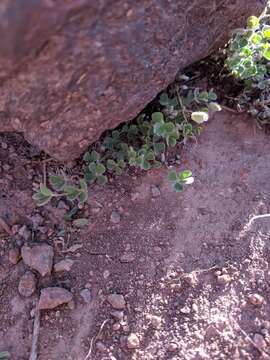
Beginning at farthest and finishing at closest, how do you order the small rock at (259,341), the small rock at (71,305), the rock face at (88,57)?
the small rock at (71,305) < the small rock at (259,341) < the rock face at (88,57)

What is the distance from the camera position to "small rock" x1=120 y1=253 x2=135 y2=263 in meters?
1.82

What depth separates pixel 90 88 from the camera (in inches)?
64.0

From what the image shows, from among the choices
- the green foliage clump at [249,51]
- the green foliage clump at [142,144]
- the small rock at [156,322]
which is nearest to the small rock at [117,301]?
the small rock at [156,322]

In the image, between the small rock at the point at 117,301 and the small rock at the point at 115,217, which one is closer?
the small rock at the point at 117,301

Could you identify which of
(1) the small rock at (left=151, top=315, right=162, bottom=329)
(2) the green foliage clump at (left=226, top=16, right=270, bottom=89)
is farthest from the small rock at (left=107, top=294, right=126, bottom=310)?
(2) the green foliage clump at (left=226, top=16, right=270, bottom=89)

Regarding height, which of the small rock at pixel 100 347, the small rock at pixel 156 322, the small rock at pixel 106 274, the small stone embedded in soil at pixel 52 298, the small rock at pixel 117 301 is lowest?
the small rock at pixel 156 322

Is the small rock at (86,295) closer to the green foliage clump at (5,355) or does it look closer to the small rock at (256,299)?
the green foliage clump at (5,355)

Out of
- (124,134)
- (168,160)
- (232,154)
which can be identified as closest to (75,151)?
(124,134)

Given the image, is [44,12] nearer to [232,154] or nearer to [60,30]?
[60,30]

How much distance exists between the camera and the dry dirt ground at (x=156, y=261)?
1662mm

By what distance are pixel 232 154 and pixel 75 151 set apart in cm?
72

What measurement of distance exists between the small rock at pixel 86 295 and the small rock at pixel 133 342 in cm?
21

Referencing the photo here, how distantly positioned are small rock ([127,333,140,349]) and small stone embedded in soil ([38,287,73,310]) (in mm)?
267

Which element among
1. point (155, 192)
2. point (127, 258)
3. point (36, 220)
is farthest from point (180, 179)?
point (36, 220)
